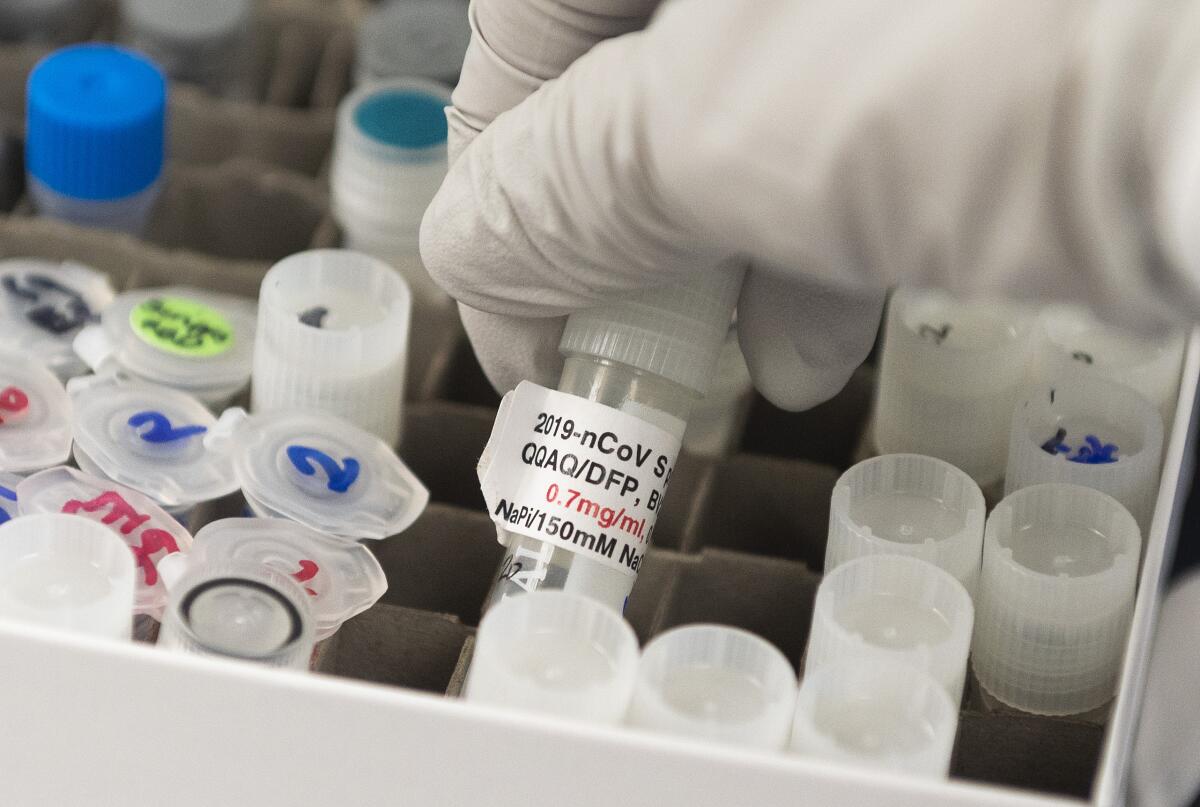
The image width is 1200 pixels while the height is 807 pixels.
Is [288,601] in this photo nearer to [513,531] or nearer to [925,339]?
[513,531]

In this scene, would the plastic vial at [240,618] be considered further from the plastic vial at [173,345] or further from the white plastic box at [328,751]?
the plastic vial at [173,345]

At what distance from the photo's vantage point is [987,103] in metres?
0.48

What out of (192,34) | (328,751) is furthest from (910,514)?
(192,34)

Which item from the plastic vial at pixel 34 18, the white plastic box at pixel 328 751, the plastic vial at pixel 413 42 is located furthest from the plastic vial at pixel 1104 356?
the plastic vial at pixel 34 18

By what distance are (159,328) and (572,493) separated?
28 centimetres

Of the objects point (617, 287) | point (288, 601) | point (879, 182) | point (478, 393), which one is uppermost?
point (879, 182)

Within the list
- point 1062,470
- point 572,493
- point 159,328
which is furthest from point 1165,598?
point 159,328

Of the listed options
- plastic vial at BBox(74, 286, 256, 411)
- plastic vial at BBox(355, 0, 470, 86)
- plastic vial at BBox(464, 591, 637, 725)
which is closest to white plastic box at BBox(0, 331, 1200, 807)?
plastic vial at BBox(464, 591, 637, 725)

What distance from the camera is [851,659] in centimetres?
61

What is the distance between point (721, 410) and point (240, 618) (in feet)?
1.03

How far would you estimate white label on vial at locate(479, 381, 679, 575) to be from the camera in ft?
2.14

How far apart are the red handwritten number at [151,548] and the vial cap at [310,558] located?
0.7 inches

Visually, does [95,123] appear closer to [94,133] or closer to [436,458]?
[94,133]

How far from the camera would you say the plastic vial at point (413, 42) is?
1025mm
